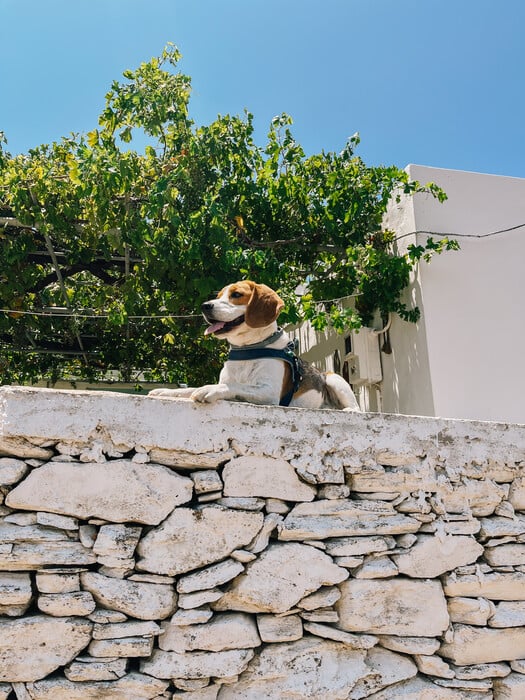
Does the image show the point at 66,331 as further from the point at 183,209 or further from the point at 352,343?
the point at 352,343

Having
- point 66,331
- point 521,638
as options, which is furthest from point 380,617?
point 66,331

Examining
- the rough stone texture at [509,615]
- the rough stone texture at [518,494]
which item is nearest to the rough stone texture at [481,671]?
the rough stone texture at [509,615]

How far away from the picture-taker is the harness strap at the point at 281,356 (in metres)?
3.04

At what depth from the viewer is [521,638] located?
9.70 ft

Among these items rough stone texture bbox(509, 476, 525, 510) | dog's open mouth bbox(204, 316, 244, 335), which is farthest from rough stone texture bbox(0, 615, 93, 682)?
rough stone texture bbox(509, 476, 525, 510)

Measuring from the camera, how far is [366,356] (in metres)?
7.46

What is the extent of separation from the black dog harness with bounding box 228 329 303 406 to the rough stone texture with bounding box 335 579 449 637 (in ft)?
3.49

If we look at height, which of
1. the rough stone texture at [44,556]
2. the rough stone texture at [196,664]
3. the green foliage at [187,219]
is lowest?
the rough stone texture at [196,664]

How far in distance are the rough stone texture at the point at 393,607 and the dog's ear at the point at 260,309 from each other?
1425mm

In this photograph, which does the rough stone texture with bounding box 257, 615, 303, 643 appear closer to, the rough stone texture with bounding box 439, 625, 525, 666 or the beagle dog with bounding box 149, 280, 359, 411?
the rough stone texture with bounding box 439, 625, 525, 666

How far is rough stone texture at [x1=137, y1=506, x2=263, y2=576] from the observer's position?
2.48 meters

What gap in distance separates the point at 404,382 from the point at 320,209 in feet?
8.22

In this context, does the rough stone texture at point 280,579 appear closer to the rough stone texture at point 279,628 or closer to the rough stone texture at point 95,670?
the rough stone texture at point 279,628

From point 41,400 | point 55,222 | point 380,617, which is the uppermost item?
point 55,222
